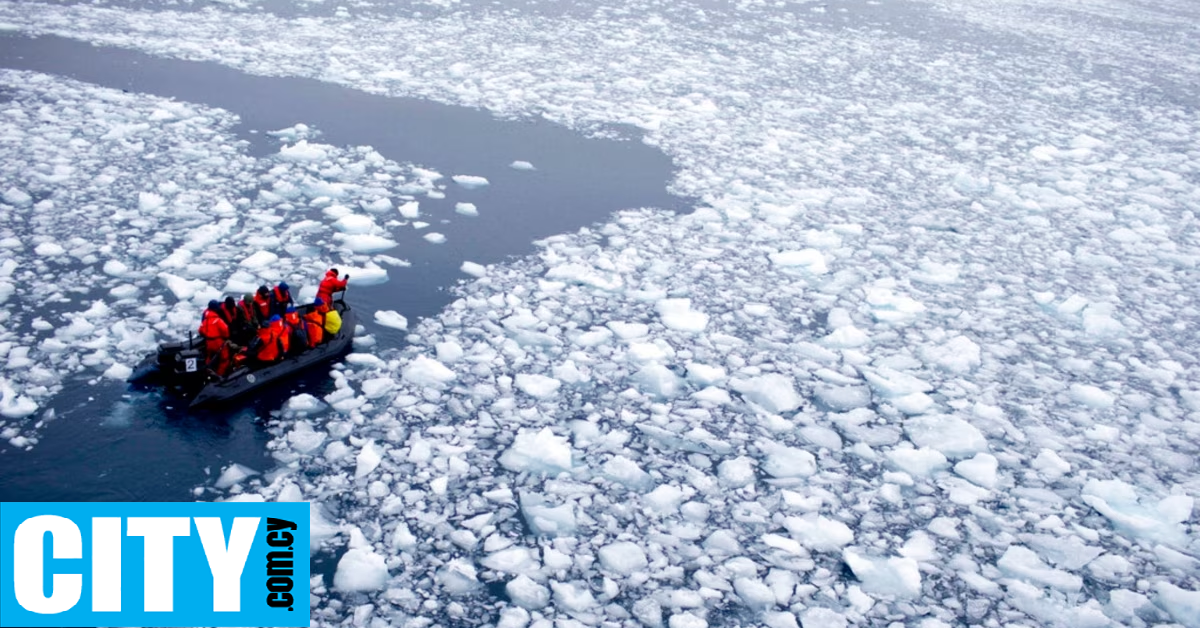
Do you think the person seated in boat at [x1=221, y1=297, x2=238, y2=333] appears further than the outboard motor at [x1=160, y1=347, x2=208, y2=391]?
Yes

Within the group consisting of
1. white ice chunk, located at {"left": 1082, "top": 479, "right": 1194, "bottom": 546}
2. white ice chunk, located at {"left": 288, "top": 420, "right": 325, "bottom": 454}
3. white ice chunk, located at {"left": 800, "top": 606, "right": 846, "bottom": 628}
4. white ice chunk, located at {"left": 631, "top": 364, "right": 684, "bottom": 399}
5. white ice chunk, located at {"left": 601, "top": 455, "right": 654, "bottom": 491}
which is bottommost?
white ice chunk, located at {"left": 800, "top": 606, "right": 846, "bottom": 628}

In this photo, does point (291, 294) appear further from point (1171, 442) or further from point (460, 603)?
point (1171, 442)

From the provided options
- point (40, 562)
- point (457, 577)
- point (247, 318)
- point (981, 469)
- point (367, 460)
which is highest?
point (247, 318)

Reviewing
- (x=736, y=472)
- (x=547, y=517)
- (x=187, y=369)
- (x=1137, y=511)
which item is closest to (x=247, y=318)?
(x=187, y=369)

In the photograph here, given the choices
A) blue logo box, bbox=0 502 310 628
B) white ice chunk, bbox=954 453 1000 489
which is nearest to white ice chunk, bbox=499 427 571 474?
blue logo box, bbox=0 502 310 628

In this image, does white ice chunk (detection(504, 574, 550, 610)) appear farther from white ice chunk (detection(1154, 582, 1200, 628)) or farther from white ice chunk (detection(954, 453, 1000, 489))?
white ice chunk (detection(1154, 582, 1200, 628))

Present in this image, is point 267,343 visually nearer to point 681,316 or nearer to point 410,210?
point 410,210

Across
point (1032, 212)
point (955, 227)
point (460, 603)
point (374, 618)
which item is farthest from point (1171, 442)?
point (374, 618)

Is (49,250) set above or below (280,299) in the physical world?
below
